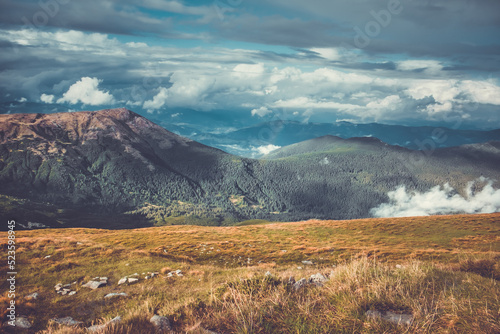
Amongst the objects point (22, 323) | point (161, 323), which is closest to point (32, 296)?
point (22, 323)

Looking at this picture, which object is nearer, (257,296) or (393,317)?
(393,317)

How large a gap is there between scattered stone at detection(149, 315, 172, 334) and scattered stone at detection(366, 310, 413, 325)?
182 inches

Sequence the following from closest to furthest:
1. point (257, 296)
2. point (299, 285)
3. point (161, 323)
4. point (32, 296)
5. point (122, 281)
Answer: point (161, 323), point (257, 296), point (299, 285), point (32, 296), point (122, 281)

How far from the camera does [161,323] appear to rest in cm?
668

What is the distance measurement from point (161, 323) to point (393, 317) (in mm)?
5392

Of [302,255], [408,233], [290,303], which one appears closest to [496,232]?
[408,233]

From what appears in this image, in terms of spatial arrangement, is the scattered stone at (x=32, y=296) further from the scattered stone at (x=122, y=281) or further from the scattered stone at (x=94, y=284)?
the scattered stone at (x=122, y=281)

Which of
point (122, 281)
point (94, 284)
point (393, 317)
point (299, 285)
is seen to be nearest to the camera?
point (393, 317)

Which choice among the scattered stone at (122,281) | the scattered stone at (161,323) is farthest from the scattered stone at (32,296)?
the scattered stone at (161,323)

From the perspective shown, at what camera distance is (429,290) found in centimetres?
811

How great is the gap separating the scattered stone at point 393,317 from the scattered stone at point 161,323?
4.61 m

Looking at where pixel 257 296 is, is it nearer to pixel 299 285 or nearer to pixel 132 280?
pixel 299 285

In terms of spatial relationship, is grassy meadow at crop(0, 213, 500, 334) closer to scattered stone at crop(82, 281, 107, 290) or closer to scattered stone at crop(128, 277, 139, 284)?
scattered stone at crop(128, 277, 139, 284)

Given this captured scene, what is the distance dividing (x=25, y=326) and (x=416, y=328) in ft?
39.3
